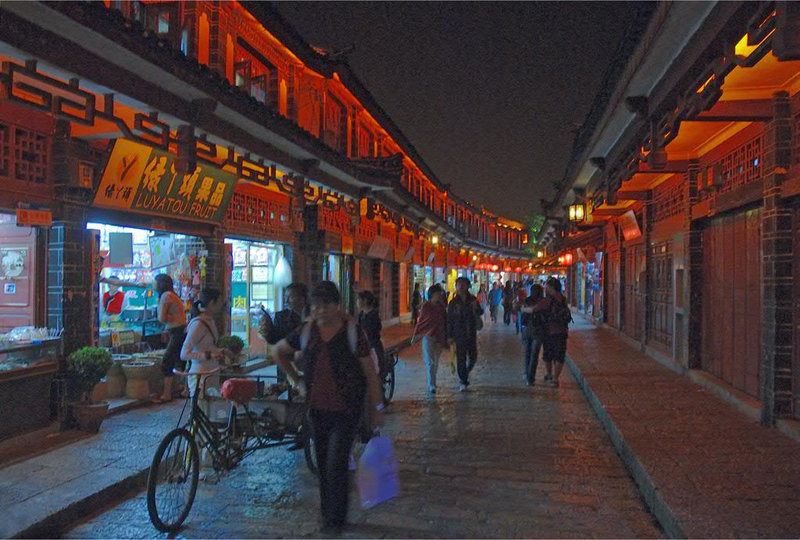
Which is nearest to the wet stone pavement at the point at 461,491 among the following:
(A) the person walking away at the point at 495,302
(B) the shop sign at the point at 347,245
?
(B) the shop sign at the point at 347,245

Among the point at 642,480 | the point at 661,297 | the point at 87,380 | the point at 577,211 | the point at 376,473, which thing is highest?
the point at 577,211

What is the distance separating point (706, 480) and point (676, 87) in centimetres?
393

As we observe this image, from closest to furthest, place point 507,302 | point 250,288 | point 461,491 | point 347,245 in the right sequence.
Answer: point 461,491, point 250,288, point 347,245, point 507,302

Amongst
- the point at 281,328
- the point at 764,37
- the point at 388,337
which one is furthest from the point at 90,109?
the point at 388,337

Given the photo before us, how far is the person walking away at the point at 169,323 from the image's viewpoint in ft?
28.5

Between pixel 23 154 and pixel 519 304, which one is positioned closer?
pixel 23 154

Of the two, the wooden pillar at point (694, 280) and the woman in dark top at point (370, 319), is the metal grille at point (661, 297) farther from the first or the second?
the woman in dark top at point (370, 319)

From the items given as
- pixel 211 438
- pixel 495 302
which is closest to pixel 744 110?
pixel 211 438

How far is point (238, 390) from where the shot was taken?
212 inches

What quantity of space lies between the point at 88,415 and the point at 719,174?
9378 mm

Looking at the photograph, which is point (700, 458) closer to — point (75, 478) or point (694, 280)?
point (694, 280)

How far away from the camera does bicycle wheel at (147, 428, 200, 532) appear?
4.53 m

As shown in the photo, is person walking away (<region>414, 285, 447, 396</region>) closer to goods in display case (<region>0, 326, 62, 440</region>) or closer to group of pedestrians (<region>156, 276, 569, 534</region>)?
group of pedestrians (<region>156, 276, 569, 534</region>)

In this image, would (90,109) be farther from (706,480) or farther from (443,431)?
(706,480)
